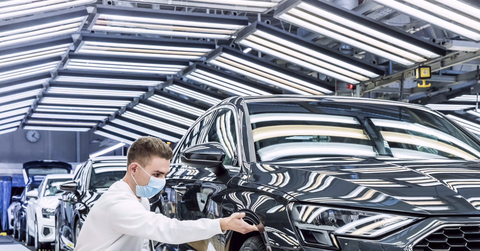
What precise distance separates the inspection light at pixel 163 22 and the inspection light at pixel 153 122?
970 cm

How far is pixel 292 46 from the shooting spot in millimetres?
11273

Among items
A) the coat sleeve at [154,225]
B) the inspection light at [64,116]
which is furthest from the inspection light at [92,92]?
the coat sleeve at [154,225]

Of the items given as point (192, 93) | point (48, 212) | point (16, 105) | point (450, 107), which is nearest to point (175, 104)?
point (192, 93)

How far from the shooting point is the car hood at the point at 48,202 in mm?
12148

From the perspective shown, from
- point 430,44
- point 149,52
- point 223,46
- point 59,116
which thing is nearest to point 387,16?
point 430,44

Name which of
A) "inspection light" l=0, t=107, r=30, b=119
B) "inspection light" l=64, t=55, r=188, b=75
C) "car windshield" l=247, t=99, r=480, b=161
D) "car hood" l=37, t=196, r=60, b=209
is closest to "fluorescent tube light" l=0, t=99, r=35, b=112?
"inspection light" l=0, t=107, r=30, b=119

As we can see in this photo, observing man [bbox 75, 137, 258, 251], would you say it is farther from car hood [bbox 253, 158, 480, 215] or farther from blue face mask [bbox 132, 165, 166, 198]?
car hood [bbox 253, 158, 480, 215]

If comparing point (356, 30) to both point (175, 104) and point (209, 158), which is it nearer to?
point (209, 158)

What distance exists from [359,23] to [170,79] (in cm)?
781

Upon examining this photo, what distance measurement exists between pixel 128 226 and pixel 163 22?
7.99 metres

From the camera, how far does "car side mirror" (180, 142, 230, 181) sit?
12.2ft

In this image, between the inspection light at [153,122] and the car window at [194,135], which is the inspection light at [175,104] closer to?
the inspection light at [153,122]

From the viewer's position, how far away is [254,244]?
322 cm

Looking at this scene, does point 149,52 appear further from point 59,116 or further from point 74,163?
point 74,163
